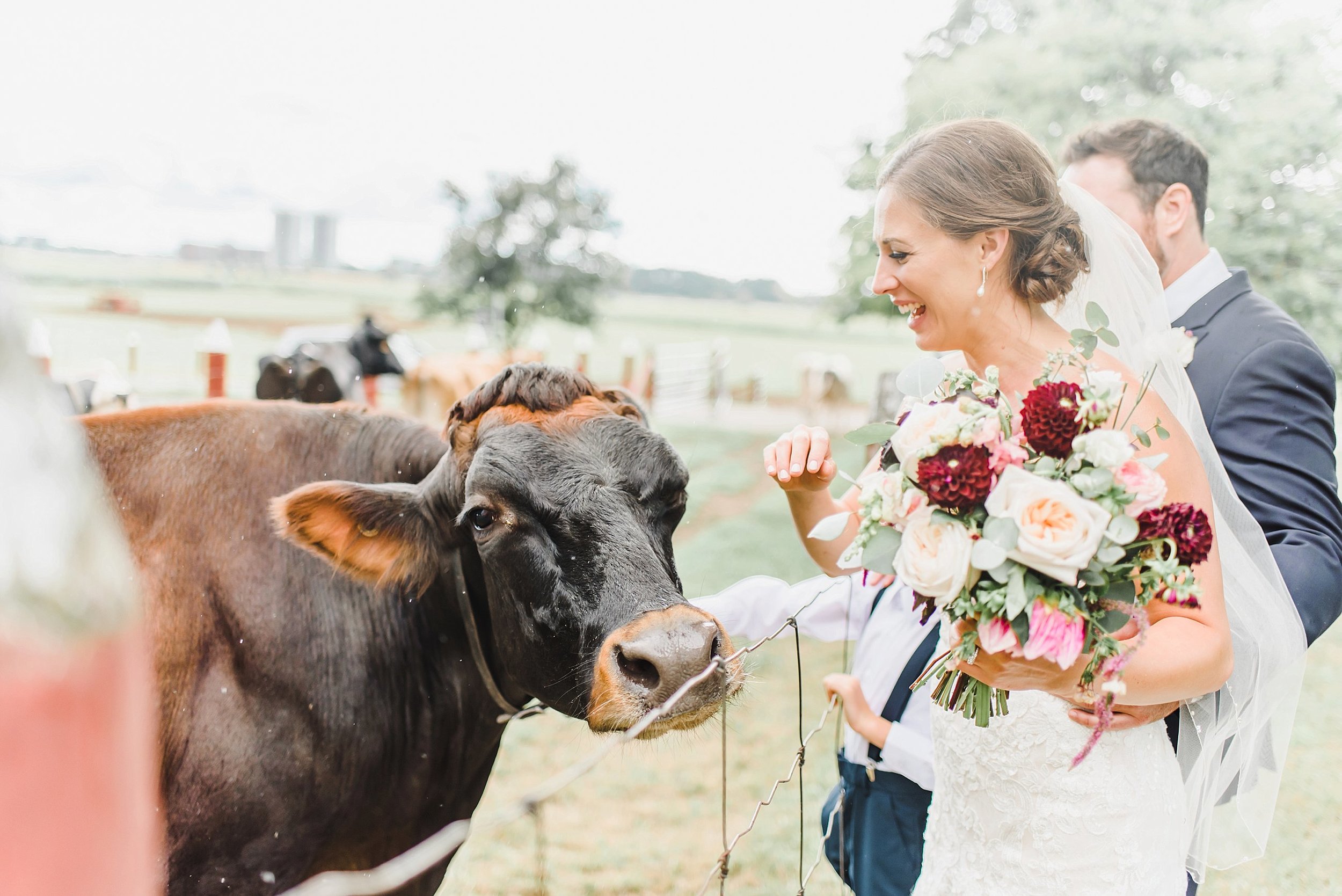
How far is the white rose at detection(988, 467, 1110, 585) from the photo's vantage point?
65.0 inches

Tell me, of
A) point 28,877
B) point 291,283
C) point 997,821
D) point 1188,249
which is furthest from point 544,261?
point 28,877

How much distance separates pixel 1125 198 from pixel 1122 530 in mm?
2315

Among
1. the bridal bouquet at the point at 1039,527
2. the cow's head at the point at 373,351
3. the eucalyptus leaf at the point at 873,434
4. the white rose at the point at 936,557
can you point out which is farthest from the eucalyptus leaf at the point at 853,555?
the cow's head at the point at 373,351

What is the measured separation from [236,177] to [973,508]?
20.7 m

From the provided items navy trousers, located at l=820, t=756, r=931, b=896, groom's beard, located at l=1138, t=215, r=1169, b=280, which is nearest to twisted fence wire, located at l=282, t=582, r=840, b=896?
navy trousers, located at l=820, t=756, r=931, b=896

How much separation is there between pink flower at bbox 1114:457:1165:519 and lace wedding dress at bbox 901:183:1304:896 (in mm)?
444

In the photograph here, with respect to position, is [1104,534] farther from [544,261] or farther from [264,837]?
[544,261]

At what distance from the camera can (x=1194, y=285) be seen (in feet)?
11.0

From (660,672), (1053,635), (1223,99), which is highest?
(1223,99)

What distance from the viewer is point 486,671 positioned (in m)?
2.72

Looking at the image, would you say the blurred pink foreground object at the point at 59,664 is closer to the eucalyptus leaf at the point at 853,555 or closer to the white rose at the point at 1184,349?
the eucalyptus leaf at the point at 853,555

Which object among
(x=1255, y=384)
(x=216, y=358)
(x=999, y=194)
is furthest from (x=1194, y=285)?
(x=216, y=358)

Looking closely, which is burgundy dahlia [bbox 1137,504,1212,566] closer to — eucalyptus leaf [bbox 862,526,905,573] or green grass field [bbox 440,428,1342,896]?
eucalyptus leaf [bbox 862,526,905,573]

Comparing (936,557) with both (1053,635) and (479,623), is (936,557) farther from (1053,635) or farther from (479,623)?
(479,623)
